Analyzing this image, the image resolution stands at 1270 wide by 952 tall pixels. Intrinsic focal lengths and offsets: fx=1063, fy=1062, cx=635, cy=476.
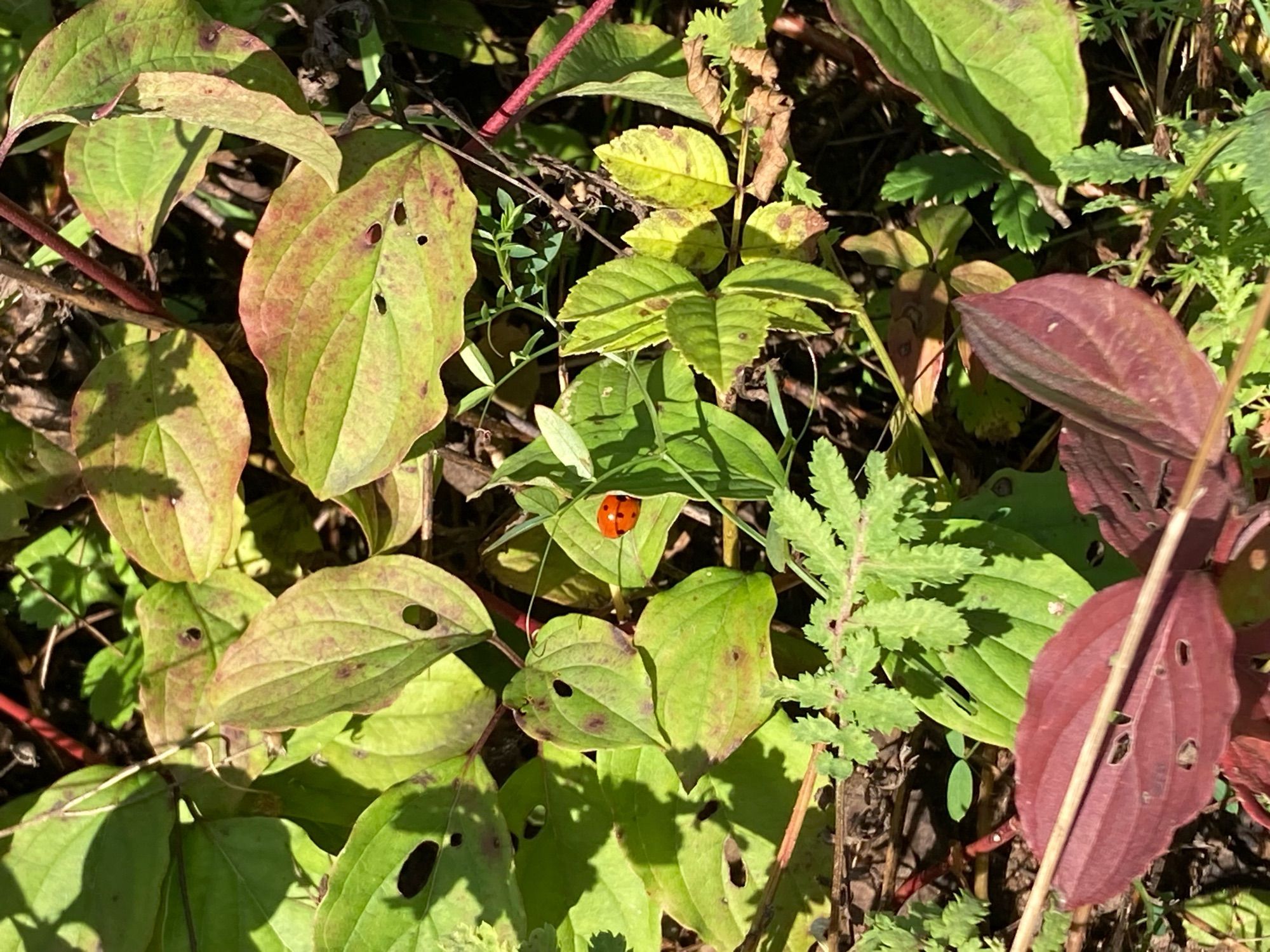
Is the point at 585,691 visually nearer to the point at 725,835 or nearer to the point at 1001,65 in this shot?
the point at 725,835

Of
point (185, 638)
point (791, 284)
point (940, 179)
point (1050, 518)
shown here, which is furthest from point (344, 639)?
point (940, 179)

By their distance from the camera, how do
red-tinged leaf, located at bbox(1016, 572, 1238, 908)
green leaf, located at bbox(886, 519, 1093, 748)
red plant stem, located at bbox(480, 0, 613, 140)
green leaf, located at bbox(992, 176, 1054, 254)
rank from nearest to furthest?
red-tinged leaf, located at bbox(1016, 572, 1238, 908) < green leaf, located at bbox(886, 519, 1093, 748) < red plant stem, located at bbox(480, 0, 613, 140) < green leaf, located at bbox(992, 176, 1054, 254)

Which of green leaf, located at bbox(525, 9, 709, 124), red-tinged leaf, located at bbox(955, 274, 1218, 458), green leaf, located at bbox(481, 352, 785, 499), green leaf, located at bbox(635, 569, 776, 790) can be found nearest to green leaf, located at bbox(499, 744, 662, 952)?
green leaf, located at bbox(635, 569, 776, 790)

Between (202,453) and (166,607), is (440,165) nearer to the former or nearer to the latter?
(202,453)

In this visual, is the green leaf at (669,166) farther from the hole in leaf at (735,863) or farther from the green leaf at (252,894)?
the green leaf at (252,894)

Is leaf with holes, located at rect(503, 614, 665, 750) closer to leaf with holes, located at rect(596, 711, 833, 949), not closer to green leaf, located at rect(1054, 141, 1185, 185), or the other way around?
leaf with holes, located at rect(596, 711, 833, 949)

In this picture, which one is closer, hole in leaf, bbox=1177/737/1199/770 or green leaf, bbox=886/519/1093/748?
hole in leaf, bbox=1177/737/1199/770

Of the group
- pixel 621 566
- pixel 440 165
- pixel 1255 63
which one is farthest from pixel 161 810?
pixel 1255 63
